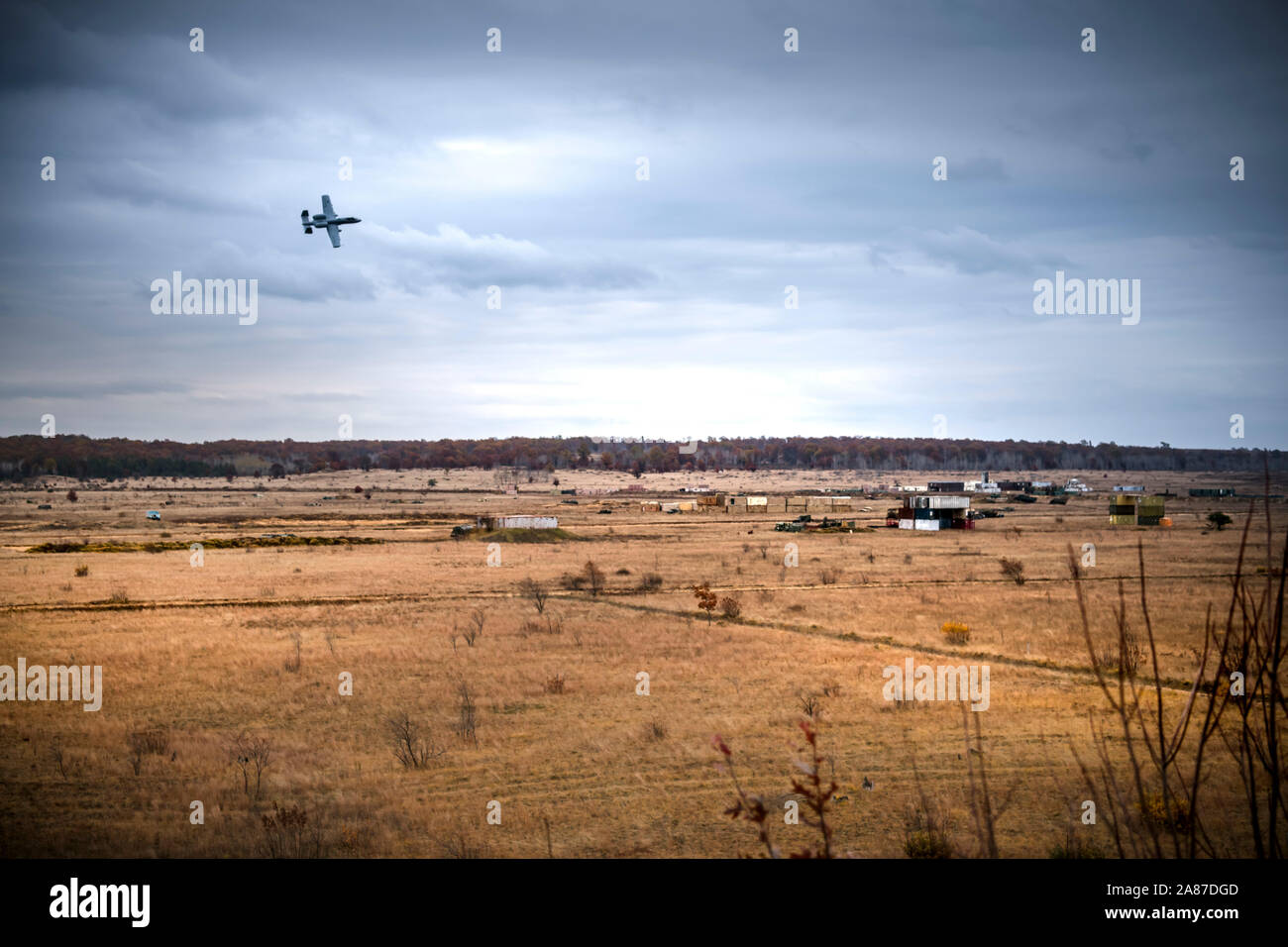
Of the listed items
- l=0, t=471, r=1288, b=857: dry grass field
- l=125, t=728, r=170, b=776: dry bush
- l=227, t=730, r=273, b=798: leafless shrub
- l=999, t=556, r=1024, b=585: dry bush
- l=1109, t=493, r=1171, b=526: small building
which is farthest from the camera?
l=1109, t=493, r=1171, b=526: small building

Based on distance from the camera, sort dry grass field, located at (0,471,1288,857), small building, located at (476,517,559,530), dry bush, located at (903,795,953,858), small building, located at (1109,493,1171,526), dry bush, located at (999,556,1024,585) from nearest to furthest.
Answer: dry bush, located at (903,795,953,858) → dry grass field, located at (0,471,1288,857) → dry bush, located at (999,556,1024,585) → small building, located at (476,517,559,530) → small building, located at (1109,493,1171,526)

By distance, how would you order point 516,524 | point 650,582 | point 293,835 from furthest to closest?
point 516,524, point 650,582, point 293,835

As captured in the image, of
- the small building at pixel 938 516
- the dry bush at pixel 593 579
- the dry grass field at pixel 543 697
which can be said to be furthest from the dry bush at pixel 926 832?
the small building at pixel 938 516

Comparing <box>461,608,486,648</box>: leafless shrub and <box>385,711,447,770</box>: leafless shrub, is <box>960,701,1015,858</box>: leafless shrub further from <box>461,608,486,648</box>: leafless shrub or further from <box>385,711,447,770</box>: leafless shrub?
<box>461,608,486,648</box>: leafless shrub

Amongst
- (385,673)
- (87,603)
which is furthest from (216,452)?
(385,673)

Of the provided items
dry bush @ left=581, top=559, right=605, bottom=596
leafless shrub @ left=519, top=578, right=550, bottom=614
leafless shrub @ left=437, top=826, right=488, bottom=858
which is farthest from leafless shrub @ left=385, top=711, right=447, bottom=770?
dry bush @ left=581, top=559, right=605, bottom=596

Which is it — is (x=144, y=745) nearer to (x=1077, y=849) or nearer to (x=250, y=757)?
(x=250, y=757)

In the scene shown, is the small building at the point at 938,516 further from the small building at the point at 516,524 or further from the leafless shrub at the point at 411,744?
the leafless shrub at the point at 411,744

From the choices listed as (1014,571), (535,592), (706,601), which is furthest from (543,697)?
(1014,571)
